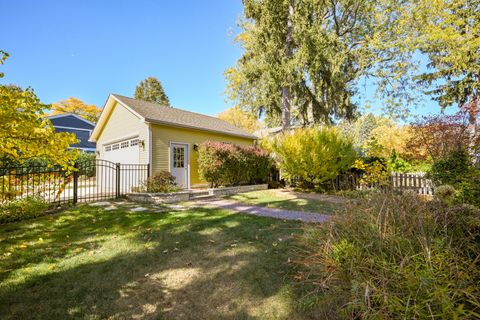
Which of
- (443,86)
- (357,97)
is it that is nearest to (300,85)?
(357,97)

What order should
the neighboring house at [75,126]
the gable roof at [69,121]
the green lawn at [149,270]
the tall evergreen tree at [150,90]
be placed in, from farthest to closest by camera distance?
the tall evergreen tree at [150,90], the neighboring house at [75,126], the gable roof at [69,121], the green lawn at [149,270]

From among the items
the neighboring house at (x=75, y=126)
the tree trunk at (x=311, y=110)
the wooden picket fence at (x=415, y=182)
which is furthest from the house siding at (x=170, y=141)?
the neighboring house at (x=75, y=126)

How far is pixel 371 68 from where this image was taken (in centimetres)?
1488

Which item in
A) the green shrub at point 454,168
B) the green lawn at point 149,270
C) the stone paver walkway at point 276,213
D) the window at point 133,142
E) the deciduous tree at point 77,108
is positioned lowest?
the green lawn at point 149,270

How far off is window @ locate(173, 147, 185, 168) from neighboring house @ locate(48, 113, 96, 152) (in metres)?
16.9

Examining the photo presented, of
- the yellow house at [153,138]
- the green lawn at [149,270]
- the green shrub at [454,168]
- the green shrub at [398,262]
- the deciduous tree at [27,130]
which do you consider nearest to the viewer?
the green shrub at [398,262]

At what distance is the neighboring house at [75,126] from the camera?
902 inches

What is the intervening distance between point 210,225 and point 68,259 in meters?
2.68

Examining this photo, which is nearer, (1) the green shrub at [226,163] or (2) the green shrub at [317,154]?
(2) the green shrub at [317,154]

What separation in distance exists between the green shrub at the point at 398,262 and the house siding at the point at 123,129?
988 cm

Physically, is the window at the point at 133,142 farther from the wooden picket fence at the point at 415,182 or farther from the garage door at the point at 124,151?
the wooden picket fence at the point at 415,182

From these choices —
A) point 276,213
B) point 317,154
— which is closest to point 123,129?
point 276,213

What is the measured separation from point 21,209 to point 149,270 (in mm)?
5227

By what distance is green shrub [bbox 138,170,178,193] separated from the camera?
362 inches
